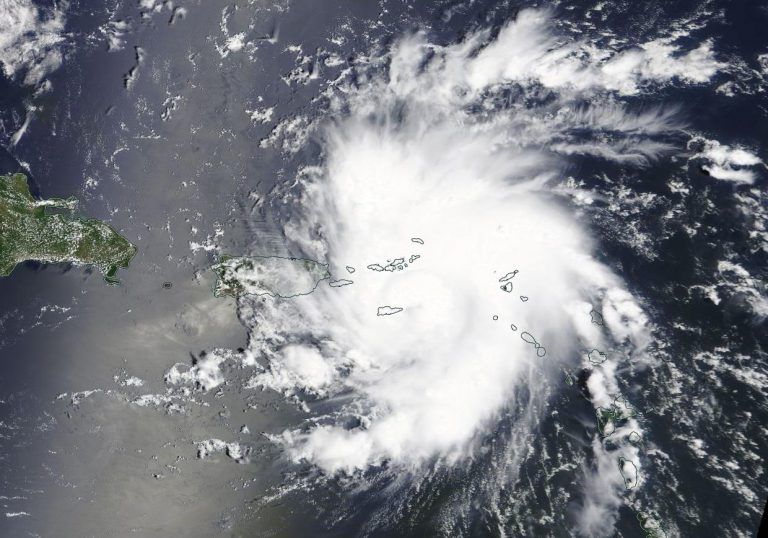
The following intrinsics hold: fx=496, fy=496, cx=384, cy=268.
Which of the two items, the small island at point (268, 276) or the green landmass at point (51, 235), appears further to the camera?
the green landmass at point (51, 235)

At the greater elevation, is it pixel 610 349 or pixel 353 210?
pixel 353 210

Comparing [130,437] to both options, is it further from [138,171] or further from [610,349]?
[610,349]

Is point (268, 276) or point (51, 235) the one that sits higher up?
point (51, 235)

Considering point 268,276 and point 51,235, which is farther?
point 51,235

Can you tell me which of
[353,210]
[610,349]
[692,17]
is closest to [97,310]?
[353,210]
